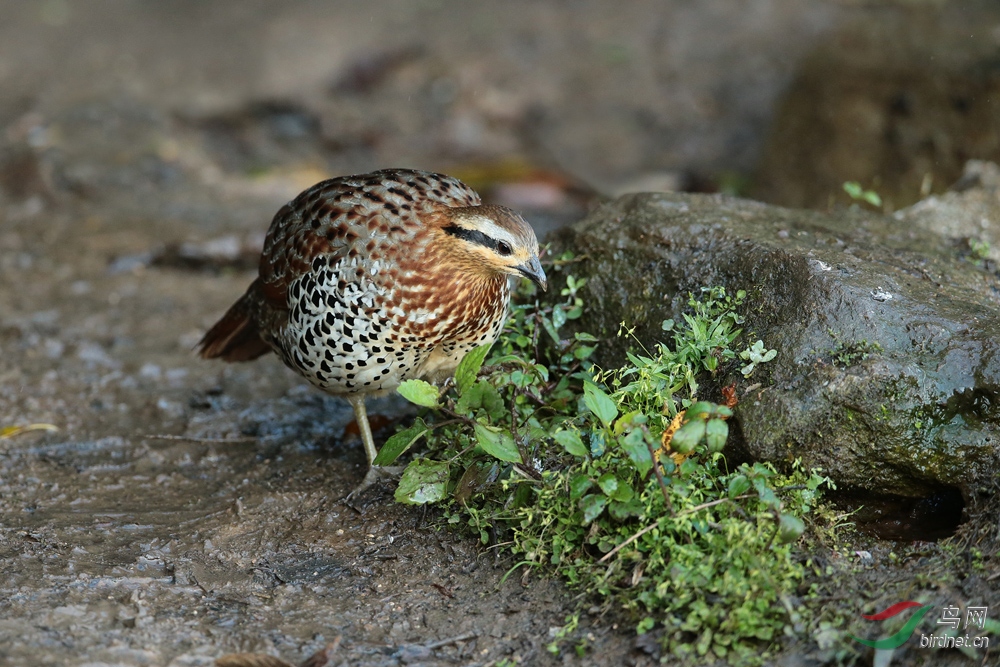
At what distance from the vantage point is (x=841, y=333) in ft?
11.8

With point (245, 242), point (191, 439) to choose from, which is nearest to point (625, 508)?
point (191, 439)

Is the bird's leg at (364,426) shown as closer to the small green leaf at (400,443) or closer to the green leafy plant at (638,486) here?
the green leafy plant at (638,486)

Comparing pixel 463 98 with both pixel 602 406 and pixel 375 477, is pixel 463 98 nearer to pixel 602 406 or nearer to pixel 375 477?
pixel 375 477

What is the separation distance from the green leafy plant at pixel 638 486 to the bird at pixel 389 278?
27 cm

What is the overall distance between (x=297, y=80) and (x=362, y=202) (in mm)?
5768

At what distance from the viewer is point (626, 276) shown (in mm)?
4309

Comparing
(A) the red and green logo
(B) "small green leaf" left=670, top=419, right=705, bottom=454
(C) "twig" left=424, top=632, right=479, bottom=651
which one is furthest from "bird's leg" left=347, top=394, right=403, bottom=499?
(A) the red and green logo

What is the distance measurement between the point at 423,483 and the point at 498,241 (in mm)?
998

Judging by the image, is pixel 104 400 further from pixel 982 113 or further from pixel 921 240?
pixel 982 113

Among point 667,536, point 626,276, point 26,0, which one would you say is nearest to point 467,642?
point 667,536

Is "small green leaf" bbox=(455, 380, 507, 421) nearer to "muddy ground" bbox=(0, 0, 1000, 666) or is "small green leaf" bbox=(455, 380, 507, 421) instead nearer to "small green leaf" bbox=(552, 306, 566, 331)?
"muddy ground" bbox=(0, 0, 1000, 666)

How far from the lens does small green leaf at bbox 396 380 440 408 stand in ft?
11.8

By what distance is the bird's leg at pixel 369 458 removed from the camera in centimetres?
427

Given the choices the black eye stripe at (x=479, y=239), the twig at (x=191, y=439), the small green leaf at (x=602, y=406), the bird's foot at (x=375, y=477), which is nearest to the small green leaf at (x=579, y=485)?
the small green leaf at (x=602, y=406)
